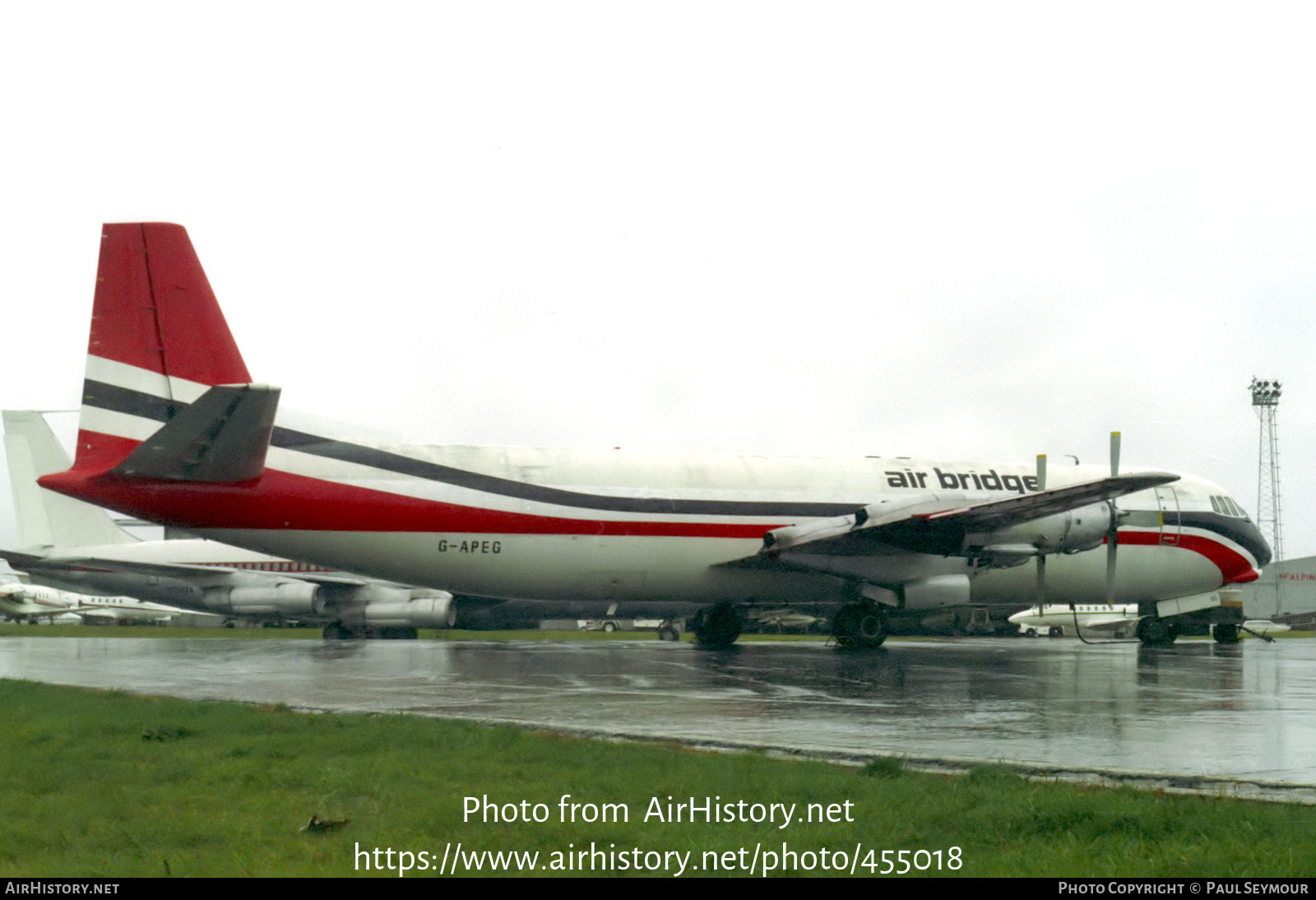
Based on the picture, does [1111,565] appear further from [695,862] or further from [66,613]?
[66,613]

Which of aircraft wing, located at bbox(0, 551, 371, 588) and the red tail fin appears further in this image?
aircraft wing, located at bbox(0, 551, 371, 588)

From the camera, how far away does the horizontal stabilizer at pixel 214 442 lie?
17766mm

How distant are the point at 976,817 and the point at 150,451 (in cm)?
1656

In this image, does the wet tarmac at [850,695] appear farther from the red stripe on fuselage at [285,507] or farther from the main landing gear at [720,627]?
the red stripe on fuselage at [285,507]

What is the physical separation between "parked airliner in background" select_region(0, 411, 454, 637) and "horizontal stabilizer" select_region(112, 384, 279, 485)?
1785cm

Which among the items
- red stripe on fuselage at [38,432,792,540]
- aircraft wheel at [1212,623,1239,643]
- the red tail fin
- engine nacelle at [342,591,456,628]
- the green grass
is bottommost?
engine nacelle at [342,591,456,628]

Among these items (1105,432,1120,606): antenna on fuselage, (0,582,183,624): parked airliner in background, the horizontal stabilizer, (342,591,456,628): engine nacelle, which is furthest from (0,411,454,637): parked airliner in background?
(0,582,183,624): parked airliner in background

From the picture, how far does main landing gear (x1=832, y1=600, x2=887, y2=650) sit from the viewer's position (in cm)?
2525

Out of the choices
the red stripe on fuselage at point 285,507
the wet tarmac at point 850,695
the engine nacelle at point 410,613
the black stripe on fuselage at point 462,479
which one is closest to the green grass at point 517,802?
the wet tarmac at point 850,695

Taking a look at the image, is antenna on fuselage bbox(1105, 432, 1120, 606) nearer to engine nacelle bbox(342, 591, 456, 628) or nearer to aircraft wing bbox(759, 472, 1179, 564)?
aircraft wing bbox(759, 472, 1179, 564)

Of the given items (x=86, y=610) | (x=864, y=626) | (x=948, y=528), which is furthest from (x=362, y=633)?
(x=86, y=610)

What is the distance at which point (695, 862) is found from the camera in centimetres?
523

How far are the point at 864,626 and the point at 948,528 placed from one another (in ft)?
11.3
